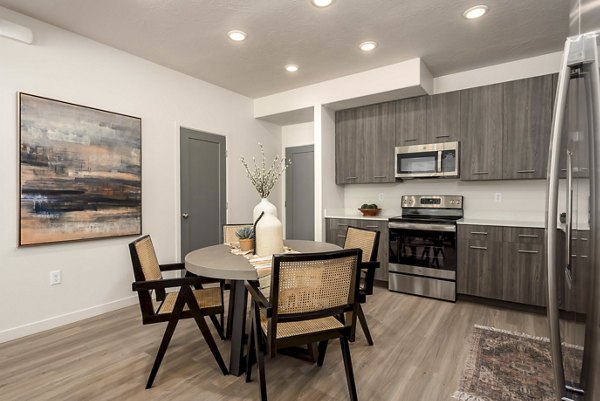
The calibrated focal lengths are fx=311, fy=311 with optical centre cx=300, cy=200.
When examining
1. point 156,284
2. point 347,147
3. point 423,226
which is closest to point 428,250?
point 423,226

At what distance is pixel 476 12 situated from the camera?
2537 mm

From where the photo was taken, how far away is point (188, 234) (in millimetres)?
3920

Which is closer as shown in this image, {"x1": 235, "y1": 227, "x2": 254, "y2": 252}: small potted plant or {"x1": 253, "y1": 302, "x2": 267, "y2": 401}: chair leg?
{"x1": 253, "y1": 302, "x2": 267, "y2": 401}: chair leg

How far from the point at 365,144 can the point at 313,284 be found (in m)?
3.07

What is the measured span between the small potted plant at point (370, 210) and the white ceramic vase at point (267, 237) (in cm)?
234

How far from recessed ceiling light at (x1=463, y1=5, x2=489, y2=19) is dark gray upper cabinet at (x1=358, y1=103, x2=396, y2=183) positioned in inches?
58.9

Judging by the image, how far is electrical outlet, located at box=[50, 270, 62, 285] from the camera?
2.78 meters

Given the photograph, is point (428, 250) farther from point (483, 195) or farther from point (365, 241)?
point (365, 241)

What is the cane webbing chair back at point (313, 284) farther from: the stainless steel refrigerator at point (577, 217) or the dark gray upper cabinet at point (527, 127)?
the dark gray upper cabinet at point (527, 127)

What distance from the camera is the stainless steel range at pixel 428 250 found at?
11.3ft

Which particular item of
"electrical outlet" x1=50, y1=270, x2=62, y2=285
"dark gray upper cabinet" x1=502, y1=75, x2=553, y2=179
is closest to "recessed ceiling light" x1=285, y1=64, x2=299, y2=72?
"dark gray upper cabinet" x1=502, y1=75, x2=553, y2=179

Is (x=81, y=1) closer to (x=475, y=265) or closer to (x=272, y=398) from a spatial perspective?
(x=272, y=398)

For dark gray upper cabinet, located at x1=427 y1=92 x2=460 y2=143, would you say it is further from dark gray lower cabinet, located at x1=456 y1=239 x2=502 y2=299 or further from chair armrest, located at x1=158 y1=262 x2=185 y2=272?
chair armrest, located at x1=158 y1=262 x2=185 y2=272

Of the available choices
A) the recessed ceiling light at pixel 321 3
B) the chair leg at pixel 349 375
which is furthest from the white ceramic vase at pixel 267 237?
the recessed ceiling light at pixel 321 3
